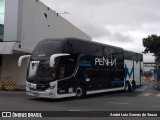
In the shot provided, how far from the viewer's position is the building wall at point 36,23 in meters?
30.2

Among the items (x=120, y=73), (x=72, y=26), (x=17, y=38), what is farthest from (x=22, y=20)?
(x=72, y=26)

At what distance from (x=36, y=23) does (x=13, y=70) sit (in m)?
5.43

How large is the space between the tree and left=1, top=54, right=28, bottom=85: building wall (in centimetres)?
2974

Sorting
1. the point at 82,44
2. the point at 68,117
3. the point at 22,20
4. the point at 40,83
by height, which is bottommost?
the point at 68,117

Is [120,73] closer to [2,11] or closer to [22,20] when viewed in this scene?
[22,20]

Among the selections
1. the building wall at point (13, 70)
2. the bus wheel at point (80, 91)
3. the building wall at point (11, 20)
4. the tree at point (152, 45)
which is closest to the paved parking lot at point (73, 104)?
the bus wheel at point (80, 91)

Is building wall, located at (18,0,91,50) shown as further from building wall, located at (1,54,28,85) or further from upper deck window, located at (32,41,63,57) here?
upper deck window, located at (32,41,63,57)

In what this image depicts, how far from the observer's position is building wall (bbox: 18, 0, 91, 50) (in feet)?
99.2

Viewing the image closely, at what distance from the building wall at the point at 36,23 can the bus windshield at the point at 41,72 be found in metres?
11.7

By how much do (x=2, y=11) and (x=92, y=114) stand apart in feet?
65.7

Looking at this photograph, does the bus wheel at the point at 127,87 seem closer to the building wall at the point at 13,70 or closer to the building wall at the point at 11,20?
the building wall at the point at 11,20

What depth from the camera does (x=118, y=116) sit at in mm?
11273

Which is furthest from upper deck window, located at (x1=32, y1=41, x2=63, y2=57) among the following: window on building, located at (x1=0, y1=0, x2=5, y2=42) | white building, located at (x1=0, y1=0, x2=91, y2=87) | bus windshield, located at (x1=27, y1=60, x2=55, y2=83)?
window on building, located at (x1=0, y1=0, x2=5, y2=42)

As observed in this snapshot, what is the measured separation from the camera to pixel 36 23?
32969 mm
